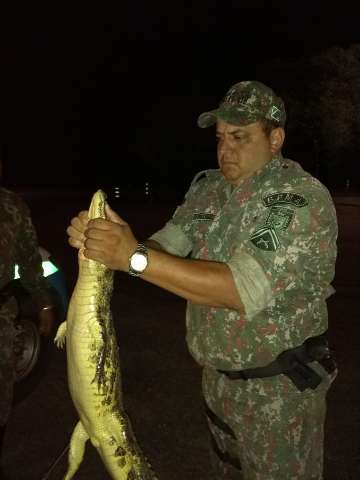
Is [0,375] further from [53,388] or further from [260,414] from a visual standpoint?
[53,388]

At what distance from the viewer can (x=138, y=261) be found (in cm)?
186

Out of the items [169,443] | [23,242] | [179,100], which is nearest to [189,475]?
[169,443]

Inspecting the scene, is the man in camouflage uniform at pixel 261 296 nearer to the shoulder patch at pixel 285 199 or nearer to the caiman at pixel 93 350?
the shoulder patch at pixel 285 199

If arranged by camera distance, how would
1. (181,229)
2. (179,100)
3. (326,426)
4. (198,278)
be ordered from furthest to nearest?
(179,100) < (326,426) < (181,229) < (198,278)

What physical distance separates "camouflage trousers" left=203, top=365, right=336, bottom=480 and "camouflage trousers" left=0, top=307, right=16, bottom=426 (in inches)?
47.2

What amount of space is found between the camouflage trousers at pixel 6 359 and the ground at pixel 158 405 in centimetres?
87

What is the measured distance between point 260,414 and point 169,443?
63.1 inches

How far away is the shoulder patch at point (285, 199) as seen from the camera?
84.0 inches

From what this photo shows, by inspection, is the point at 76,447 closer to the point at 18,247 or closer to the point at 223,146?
the point at 18,247

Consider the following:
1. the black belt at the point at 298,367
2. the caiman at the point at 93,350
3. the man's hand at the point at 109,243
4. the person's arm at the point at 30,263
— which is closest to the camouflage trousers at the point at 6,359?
the person's arm at the point at 30,263

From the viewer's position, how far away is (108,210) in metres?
1.92

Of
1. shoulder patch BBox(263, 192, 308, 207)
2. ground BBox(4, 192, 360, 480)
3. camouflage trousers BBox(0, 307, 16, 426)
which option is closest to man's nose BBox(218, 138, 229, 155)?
shoulder patch BBox(263, 192, 308, 207)

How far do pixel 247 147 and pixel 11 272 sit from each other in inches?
60.2

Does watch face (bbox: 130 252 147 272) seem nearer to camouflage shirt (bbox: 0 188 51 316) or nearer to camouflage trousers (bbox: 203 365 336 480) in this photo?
camouflage trousers (bbox: 203 365 336 480)
